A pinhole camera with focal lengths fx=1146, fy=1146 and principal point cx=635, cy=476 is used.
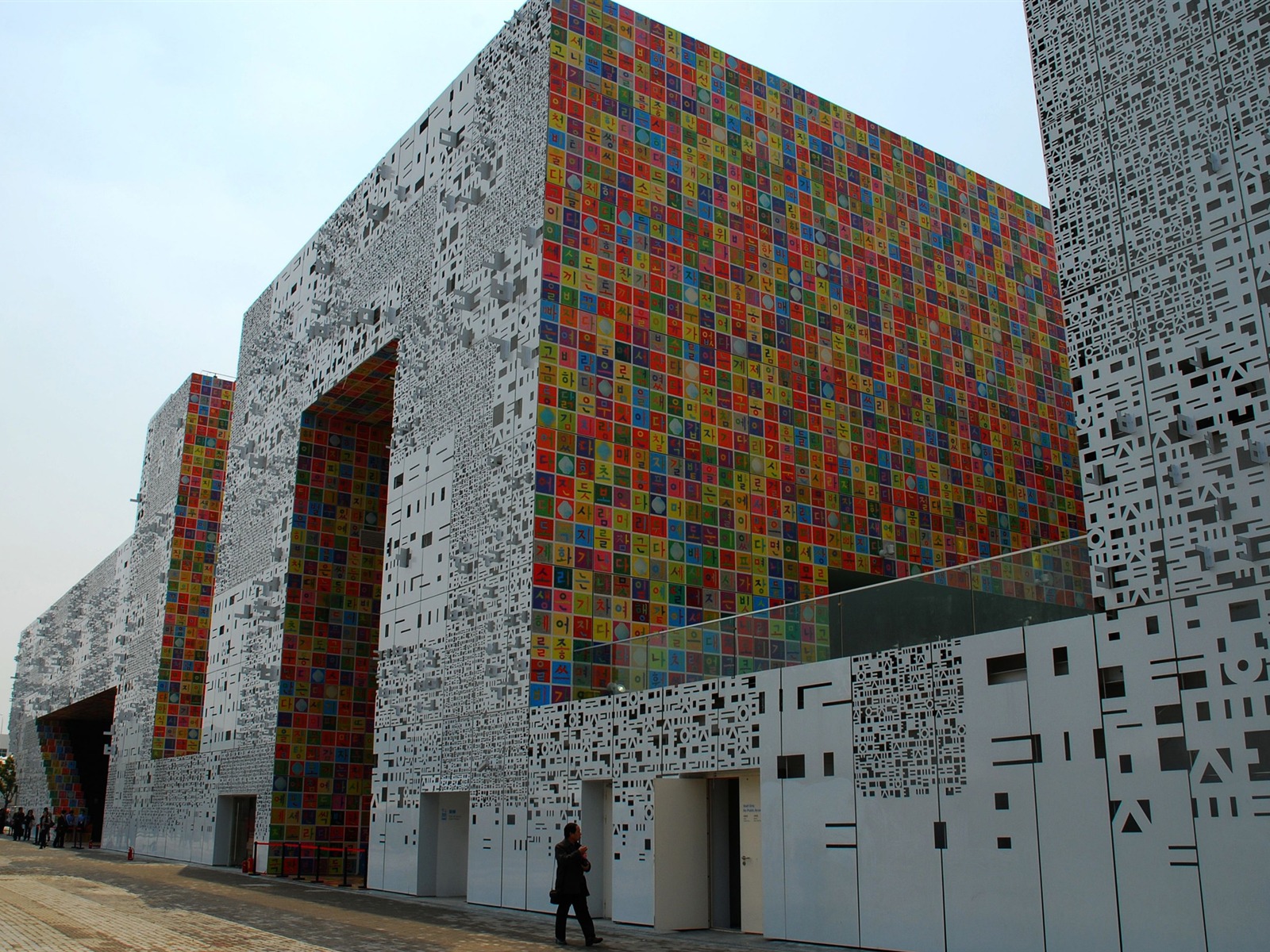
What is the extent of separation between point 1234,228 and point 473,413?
1355cm

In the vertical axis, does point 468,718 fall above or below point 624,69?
below

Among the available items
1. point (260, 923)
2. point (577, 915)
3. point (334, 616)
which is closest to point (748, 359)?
point (577, 915)

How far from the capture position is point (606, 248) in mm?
20469

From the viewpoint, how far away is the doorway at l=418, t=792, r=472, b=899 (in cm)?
2048

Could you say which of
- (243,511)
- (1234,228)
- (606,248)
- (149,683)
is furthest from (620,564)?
(149,683)

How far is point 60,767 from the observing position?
2202 inches

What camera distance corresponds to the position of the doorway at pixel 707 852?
14.9 metres

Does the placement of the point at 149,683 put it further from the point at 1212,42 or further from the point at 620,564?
→ the point at 1212,42

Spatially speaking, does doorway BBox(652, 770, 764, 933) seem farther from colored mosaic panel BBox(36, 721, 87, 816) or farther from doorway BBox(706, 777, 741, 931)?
colored mosaic panel BBox(36, 721, 87, 816)

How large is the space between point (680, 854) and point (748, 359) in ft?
31.9

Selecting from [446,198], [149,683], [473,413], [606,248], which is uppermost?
[446,198]

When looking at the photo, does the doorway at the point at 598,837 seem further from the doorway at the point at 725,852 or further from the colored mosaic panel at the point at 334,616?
the colored mosaic panel at the point at 334,616

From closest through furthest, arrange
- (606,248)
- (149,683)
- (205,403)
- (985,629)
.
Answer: (985,629) → (606,248) → (149,683) → (205,403)

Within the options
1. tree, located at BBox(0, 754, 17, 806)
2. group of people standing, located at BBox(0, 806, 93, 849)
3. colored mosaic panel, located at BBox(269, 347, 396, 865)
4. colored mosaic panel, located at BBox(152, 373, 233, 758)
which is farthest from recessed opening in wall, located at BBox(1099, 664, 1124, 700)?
tree, located at BBox(0, 754, 17, 806)
